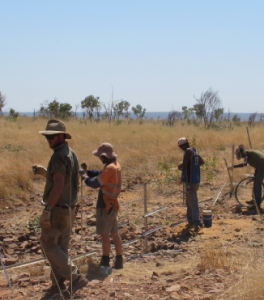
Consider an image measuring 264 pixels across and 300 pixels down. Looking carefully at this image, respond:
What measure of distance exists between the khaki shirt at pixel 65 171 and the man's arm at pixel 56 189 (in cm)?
5

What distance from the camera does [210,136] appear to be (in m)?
17.3

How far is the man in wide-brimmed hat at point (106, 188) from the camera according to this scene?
15.4 feet

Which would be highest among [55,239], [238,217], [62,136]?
[62,136]

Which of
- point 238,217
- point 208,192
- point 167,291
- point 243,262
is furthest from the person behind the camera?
point 208,192

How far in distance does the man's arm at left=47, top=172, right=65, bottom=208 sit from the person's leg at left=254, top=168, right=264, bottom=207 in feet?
17.7

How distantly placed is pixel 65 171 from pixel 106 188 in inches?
41.0

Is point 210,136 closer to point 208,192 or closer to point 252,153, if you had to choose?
point 208,192

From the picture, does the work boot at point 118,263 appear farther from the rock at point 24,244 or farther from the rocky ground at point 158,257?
the rock at point 24,244

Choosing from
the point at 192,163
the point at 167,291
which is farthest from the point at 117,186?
the point at 192,163

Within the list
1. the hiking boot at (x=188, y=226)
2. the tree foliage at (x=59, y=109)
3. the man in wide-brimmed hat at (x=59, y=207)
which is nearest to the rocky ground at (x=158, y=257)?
the hiking boot at (x=188, y=226)

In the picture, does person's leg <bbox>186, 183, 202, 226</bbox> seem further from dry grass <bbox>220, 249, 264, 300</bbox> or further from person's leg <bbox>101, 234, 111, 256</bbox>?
dry grass <bbox>220, 249, 264, 300</bbox>

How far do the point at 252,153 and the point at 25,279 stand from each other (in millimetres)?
5352

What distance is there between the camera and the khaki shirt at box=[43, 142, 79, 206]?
3814 millimetres

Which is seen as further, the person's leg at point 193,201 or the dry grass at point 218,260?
the person's leg at point 193,201
